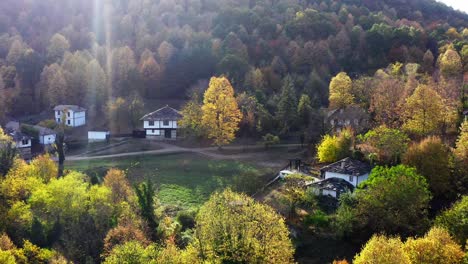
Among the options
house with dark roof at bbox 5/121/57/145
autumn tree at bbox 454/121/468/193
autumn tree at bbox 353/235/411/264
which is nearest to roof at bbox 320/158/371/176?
autumn tree at bbox 454/121/468/193

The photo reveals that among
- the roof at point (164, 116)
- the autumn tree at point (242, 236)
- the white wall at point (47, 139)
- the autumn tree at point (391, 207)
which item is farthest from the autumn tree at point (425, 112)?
the white wall at point (47, 139)

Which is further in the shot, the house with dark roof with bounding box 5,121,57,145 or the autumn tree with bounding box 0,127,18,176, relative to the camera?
the house with dark roof with bounding box 5,121,57,145

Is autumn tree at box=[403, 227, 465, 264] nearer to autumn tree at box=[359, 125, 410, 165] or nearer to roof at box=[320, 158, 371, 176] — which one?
roof at box=[320, 158, 371, 176]

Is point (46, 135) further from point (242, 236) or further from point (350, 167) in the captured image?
point (242, 236)

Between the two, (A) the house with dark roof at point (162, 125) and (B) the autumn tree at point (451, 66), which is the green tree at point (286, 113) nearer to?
(A) the house with dark roof at point (162, 125)

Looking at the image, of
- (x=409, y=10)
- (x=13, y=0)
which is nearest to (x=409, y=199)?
(x=409, y=10)
